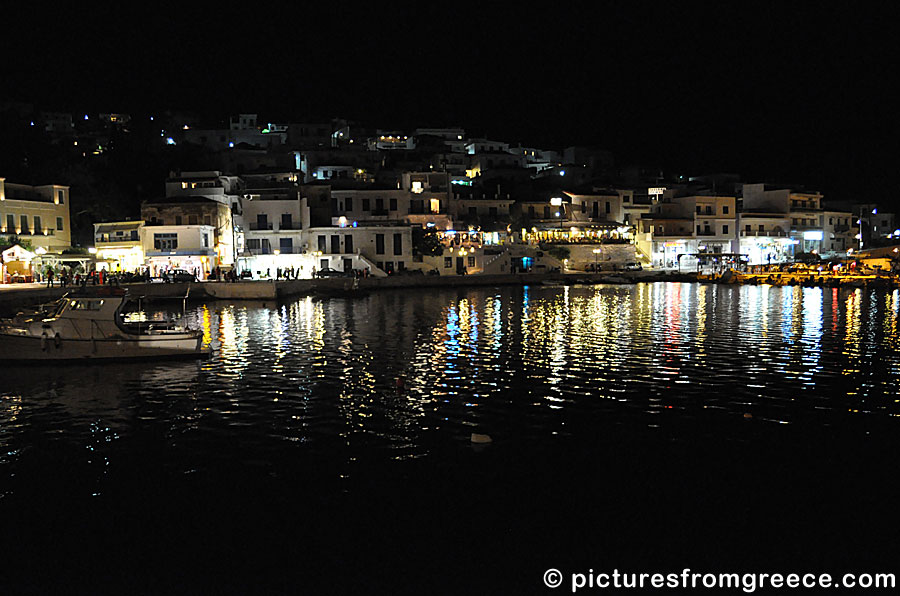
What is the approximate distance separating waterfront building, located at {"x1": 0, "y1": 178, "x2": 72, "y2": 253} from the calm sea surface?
126 ft

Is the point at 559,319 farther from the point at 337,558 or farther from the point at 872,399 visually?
the point at 337,558

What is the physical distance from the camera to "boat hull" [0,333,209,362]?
2395 cm

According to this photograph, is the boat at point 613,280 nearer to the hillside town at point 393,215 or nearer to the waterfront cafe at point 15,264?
the hillside town at point 393,215

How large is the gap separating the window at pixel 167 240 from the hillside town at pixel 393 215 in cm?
10

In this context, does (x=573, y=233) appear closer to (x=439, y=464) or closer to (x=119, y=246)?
(x=119, y=246)

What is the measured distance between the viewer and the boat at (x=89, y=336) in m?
Answer: 24.0

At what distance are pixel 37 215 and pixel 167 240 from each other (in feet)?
38.2

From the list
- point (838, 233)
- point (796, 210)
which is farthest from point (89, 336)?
point (838, 233)

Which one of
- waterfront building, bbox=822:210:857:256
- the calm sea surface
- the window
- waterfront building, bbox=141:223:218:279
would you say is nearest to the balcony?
Result: waterfront building, bbox=822:210:857:256

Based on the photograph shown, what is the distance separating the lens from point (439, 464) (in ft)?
43.7

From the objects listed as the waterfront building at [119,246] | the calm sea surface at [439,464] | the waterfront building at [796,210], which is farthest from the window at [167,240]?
the waterfront building at [796,210]

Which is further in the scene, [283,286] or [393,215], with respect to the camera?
[393,215]

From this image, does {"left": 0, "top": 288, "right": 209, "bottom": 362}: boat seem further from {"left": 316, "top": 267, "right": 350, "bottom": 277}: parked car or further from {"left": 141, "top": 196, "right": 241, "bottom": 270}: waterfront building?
{"left": 316, "top": 267, "right": 350, "bottom": 277}: parked car

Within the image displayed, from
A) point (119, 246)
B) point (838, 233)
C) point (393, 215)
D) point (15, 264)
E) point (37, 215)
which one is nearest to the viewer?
point (15, 264)
